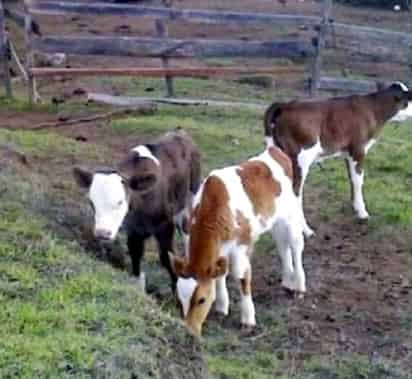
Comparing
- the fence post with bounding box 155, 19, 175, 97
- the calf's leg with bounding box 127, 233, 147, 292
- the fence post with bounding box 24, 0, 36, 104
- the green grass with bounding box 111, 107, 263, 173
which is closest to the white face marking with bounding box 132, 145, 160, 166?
the calf's leg with bounding box 127, 233, 147, 292

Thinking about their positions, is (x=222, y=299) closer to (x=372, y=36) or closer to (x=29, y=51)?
(x=29, y=51)

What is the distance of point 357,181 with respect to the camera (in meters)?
9.46

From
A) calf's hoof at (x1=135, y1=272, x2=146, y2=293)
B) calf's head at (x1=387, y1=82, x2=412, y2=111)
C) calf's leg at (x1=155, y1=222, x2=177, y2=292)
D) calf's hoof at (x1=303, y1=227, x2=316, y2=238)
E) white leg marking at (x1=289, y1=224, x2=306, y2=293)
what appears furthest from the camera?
calf's head at (x1=387, y1=82, x2=412, y2=111)

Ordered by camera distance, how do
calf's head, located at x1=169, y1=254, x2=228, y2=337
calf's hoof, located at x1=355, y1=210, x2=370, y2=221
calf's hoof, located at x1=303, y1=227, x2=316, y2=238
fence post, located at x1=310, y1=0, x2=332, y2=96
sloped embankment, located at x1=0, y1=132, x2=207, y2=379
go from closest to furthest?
sloped embankment, located at x1=0, y1=132, x2=207, y2=379 → calf's head, located at x1=169, y1=254, x2=228, y2=337 → calf's hoof, located at x1=303, y1=227, x2=316, y2=238 → calf's hoof, located at x1=355, y1=210, x2=370, y2=221 → fence post, located at x1=310, y1=0, x2=332, y2=96

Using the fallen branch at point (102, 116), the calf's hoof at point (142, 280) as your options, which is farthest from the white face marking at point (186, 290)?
the fallen branch at point (102, 116)

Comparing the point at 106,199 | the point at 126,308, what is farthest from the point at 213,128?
the point at 126,308

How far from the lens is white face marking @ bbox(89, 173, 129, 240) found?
21.4 feet

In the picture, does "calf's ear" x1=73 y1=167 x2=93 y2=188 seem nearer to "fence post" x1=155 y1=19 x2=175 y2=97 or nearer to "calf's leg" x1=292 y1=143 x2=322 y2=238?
"calf's leg" x1=292 y1=143 x2=322 y2=238

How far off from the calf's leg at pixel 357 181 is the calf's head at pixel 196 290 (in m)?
3.35

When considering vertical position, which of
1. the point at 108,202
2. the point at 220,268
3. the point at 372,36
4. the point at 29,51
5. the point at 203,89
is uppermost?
the point at 108,202

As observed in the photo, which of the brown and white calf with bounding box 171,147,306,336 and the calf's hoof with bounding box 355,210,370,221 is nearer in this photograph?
the brown and white calf with bounding box 171,147,306,336

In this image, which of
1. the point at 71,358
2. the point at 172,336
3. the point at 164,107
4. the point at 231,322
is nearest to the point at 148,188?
the point at 231,322

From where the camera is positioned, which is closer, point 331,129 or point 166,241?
point 166,241

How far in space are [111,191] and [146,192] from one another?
0.39 metres
